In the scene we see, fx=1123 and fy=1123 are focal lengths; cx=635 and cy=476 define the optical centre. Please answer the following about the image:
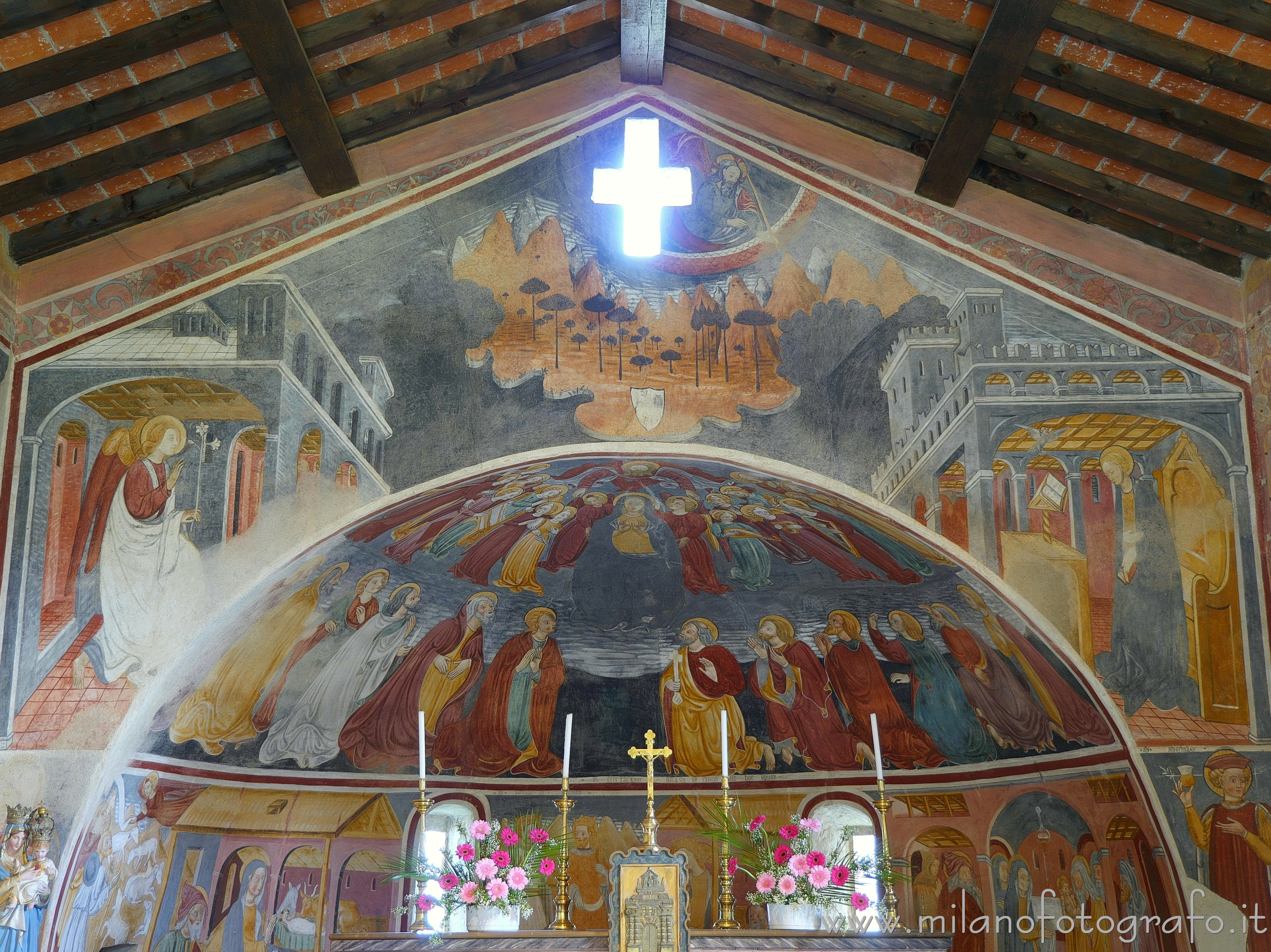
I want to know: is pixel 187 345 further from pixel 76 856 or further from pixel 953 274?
pixel 953 274

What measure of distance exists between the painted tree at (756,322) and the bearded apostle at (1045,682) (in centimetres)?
253

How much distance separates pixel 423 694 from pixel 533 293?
5.15m

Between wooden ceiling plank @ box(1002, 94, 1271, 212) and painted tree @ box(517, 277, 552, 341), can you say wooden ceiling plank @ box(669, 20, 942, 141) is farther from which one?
painted tree @ box(517, 277, 552, 341)

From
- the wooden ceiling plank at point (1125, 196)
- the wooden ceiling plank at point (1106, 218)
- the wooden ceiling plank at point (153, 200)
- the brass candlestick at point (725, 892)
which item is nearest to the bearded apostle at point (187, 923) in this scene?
the brass candlestick at point (725, 892)

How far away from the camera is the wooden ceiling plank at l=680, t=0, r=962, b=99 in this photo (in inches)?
299

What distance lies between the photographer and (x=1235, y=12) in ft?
20.8

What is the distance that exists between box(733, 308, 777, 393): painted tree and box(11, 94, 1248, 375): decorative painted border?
1.11 meters

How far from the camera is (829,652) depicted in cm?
1161

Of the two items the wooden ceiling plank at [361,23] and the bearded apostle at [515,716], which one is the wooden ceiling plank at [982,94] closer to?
the wooden ceiling plank at [361,23]

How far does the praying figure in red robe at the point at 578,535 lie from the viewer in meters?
10.3

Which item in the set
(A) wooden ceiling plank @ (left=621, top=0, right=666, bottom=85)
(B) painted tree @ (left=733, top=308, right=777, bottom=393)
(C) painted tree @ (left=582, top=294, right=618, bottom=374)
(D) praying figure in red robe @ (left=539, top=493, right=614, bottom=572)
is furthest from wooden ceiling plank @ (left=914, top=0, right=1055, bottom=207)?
(D) praying figure in red robe @ (left=539, top=493, right=614, bottom=572)

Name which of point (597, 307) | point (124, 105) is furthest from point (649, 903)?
point (124, 105)

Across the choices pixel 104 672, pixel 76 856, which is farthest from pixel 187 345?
pixel 76 856

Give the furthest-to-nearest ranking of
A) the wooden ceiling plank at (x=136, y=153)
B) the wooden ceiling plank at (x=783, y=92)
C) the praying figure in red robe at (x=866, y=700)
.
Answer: the praying figure in red robe at (x=866, y=700)
the wooden ceiling plank at (x=783, y=92)
the wooden ceiling plank at (x=136, y=153)
